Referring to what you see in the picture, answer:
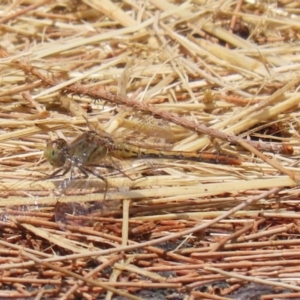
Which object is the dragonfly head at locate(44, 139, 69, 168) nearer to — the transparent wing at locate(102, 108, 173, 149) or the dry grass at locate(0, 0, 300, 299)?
the dry grass at locate(0, 0, 300, 299)

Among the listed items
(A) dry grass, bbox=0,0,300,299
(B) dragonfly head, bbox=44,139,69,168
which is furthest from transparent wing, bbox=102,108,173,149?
(B) dragonfly head, bbox=44,139,69,168

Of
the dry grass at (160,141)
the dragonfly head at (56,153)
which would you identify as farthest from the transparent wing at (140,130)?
the dragonfly head at (56,153)

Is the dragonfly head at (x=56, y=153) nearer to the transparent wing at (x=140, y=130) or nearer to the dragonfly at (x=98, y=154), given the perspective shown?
the dragonfly at (x=98, y=154)

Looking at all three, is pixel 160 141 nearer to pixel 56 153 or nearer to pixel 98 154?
pixel 98 154

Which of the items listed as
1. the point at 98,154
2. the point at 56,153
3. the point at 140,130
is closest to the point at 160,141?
the point at 140,130

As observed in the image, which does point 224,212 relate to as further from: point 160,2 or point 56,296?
point 160,2
